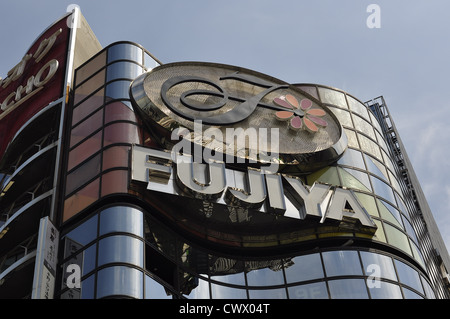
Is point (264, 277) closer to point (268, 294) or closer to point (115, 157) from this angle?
point (268, 294)

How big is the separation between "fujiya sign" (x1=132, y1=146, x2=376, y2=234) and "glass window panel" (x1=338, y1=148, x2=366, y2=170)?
3530 mm

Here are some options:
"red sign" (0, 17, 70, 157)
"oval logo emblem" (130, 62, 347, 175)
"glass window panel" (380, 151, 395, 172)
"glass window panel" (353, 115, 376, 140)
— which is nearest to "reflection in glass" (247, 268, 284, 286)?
"oval logo emblem" (130, 62, 347, 175)

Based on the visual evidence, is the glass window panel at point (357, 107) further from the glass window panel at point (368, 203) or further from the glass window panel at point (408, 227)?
the glass window panel at point (368, 203)

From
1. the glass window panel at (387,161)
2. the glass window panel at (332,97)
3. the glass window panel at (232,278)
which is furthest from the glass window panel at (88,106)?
the glass window panel at (387,161)

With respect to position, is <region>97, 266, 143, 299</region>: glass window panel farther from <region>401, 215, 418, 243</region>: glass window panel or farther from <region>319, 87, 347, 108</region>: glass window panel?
<region>319, 87, 347, 108</region>: glass window panel

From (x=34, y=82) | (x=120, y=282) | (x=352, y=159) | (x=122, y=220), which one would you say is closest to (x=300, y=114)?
(x=352, y=159)

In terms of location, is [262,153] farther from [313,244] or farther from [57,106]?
[57,106]

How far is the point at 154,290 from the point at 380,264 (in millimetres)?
10184

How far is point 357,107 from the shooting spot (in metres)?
39.9

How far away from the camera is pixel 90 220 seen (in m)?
27.6

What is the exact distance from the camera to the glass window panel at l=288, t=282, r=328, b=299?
28688 millimetres

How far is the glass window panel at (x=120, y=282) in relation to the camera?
2436 centimetres

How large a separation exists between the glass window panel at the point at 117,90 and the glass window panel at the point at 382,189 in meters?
12.7

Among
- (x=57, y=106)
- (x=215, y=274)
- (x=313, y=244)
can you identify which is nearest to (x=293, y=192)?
(x=313, y=244)
